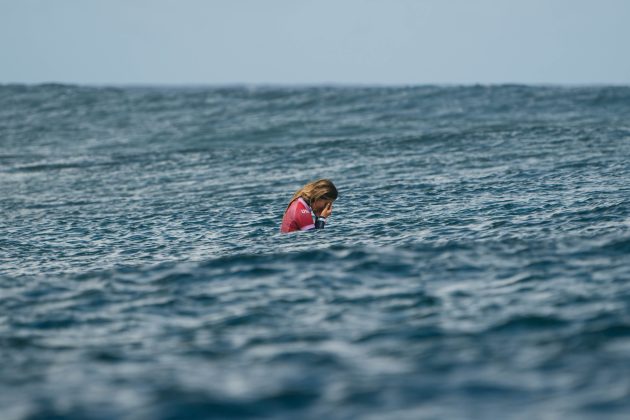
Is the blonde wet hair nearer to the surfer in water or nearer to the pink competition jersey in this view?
the surfer in water

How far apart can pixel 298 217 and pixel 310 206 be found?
0.36 meters

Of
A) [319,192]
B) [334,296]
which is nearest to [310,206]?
[319,192]

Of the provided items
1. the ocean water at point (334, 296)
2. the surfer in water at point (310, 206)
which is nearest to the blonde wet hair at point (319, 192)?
the surfer in water at point (310, 206)

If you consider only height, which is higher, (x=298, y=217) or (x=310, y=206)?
(x=310, y=206)

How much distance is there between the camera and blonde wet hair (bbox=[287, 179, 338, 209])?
16.7 meters

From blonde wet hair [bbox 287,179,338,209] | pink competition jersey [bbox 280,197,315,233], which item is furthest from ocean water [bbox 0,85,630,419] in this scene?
blonde wet hair [bbox 287,179,338,209]

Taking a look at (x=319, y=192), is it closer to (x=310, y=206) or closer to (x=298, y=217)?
(x=310, y=206)

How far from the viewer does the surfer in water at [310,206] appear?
16.7 metres

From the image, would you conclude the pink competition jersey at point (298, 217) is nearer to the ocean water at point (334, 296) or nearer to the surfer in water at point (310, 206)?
the surfer in water at point (310, 206)

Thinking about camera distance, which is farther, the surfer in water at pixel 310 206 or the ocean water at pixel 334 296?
the surfer in water at pixel 310 206

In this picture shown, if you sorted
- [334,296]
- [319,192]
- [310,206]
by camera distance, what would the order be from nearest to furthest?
[334,296]
[319,192]
[310,206]

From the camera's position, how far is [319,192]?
55.1 ft

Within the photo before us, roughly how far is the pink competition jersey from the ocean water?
30cm

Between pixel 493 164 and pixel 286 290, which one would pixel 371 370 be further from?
pixel 493 164
